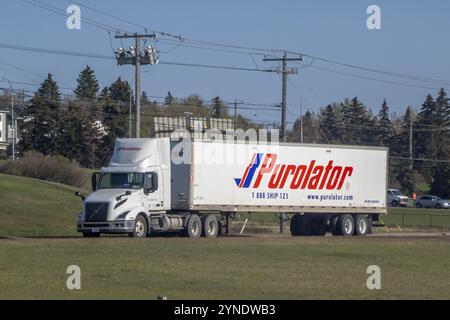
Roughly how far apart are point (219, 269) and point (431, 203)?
87.0 m

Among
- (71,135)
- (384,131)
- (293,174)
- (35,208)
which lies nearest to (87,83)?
(71,135)

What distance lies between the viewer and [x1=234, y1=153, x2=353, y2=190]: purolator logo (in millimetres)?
42281

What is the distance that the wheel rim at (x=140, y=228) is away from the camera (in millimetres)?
38469

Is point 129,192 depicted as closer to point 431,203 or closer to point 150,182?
point 150,182

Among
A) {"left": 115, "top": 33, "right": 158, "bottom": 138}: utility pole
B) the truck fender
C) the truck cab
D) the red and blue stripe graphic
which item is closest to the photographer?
the truck cab

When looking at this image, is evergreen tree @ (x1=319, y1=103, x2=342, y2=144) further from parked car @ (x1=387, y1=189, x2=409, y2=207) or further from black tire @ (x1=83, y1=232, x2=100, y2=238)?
black tire @ (x1=83, y1=232, x2=100, y2=238)

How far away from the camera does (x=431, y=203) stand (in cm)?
10888

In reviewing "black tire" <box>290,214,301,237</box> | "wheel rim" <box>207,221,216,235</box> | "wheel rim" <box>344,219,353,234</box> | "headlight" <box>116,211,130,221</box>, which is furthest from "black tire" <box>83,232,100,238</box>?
"wheel rim" <box>344,219,353,234</box>

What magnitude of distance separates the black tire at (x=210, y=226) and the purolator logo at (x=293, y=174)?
1.86m

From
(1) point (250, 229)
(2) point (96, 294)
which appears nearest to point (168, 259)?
(2) point (96, 294)

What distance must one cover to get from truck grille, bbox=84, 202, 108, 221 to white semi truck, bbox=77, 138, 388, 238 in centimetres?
4

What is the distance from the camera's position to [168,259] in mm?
27766

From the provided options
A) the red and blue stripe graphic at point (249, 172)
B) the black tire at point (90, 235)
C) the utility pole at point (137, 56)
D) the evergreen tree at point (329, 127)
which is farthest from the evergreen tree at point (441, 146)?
the black tire at point (90, 235)
